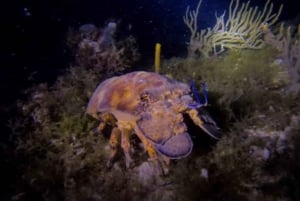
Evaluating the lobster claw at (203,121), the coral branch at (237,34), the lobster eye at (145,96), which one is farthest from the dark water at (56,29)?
the lobster claw at (203,121)

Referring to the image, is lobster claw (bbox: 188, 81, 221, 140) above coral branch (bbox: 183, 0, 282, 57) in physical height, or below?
below

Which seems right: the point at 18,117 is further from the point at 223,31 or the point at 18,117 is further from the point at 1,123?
the point at 223,31

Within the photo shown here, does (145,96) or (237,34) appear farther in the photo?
(237,34)

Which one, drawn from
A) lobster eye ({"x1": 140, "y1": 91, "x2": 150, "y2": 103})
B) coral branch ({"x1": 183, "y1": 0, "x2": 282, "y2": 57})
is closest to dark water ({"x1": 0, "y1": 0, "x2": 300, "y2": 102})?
coral branch ({"x1": 183, "y1": 0, "x2": 282, "y2": 57})

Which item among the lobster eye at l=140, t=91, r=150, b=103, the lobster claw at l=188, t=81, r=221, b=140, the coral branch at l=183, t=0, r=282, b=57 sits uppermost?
the coral branch at l=183, t=0, r=282, b=57

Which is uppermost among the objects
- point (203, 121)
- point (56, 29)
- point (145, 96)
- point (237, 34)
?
point (56, 29)

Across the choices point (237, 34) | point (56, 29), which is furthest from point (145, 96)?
point (56, 29)

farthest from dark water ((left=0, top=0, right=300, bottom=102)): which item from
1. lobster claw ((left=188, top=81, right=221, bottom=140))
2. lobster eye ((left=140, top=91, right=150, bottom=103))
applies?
lobster claw ((left=188, top=81, right=221, bottom=140))

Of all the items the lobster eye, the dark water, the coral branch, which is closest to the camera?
the lobster eye

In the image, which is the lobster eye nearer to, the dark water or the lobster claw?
the lobster claw

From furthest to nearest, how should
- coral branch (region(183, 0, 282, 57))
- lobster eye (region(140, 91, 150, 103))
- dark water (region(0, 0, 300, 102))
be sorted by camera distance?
1. dark water (region(0, 0, 300, 102))
2. coral branch (region(183, 0, 282, 57))
3. lobster eye (region(140, 91, 150, 103))

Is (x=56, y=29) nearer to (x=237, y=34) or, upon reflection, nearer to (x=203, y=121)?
(x=237, y=34)

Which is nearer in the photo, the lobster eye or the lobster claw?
the lobster claw
